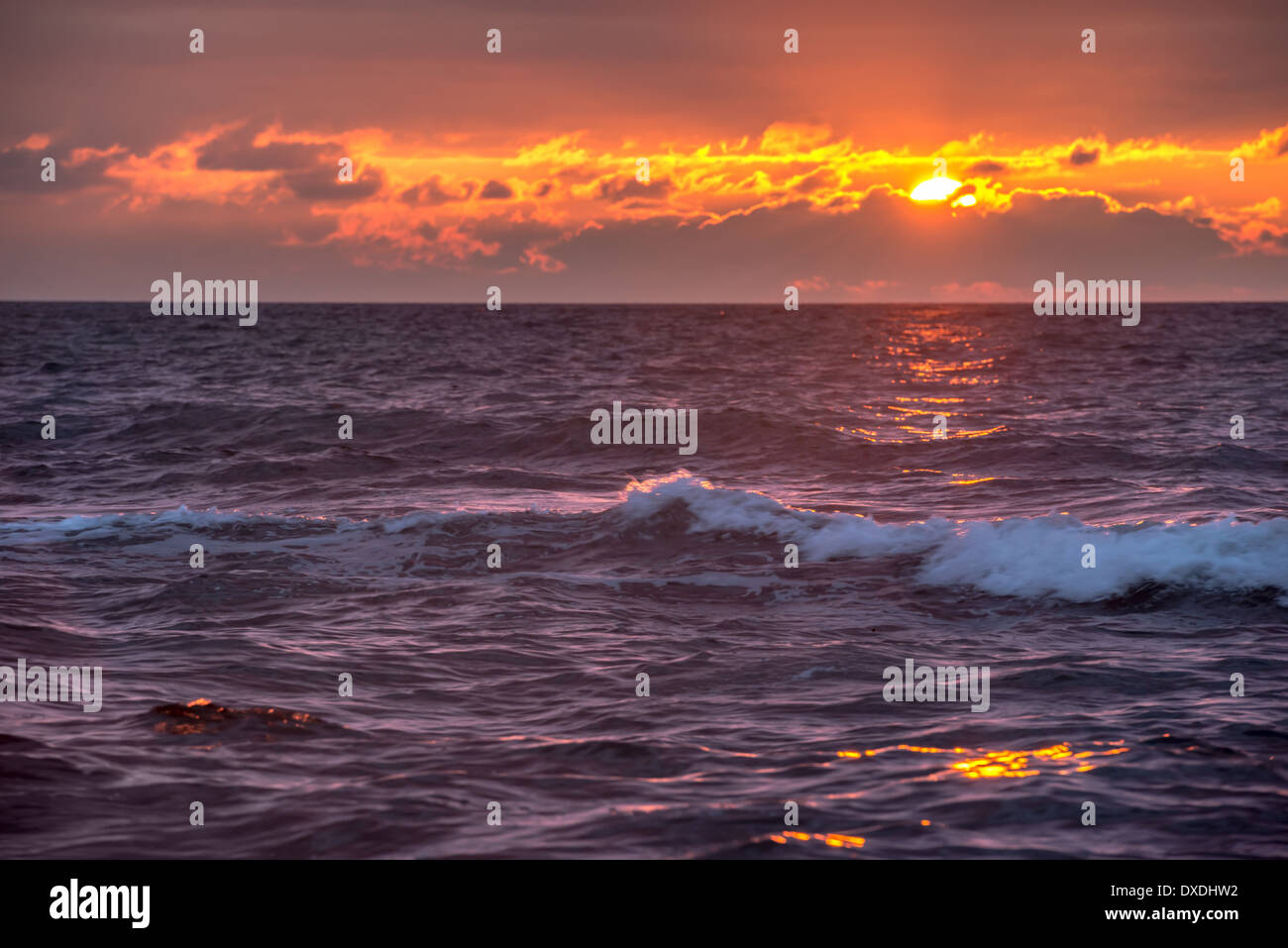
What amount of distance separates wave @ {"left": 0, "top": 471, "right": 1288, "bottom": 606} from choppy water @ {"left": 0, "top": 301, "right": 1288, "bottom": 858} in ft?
0.21

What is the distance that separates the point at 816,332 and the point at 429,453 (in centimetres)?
5478

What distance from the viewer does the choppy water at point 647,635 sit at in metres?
6.23

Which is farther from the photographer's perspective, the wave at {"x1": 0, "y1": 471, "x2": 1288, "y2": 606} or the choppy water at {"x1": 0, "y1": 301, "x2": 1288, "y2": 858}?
the wave at {"x1": 0, "y1": 471, "x2": 1288, "y2": 606}

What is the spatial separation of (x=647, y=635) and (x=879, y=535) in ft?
16.7

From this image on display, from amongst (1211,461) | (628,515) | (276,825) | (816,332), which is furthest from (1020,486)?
(816,332)

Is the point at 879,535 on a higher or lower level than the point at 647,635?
higher

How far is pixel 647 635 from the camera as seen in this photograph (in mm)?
10422

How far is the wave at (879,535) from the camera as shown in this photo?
1217 centimetres

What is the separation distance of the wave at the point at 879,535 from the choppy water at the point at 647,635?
0.21ft

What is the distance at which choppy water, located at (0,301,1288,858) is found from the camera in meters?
6.23

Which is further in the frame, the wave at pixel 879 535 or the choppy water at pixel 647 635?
the wave at pixel 879 535

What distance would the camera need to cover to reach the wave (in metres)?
12.2

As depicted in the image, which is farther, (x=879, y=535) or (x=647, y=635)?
(x=879, y=535)

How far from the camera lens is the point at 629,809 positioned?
6.25m
